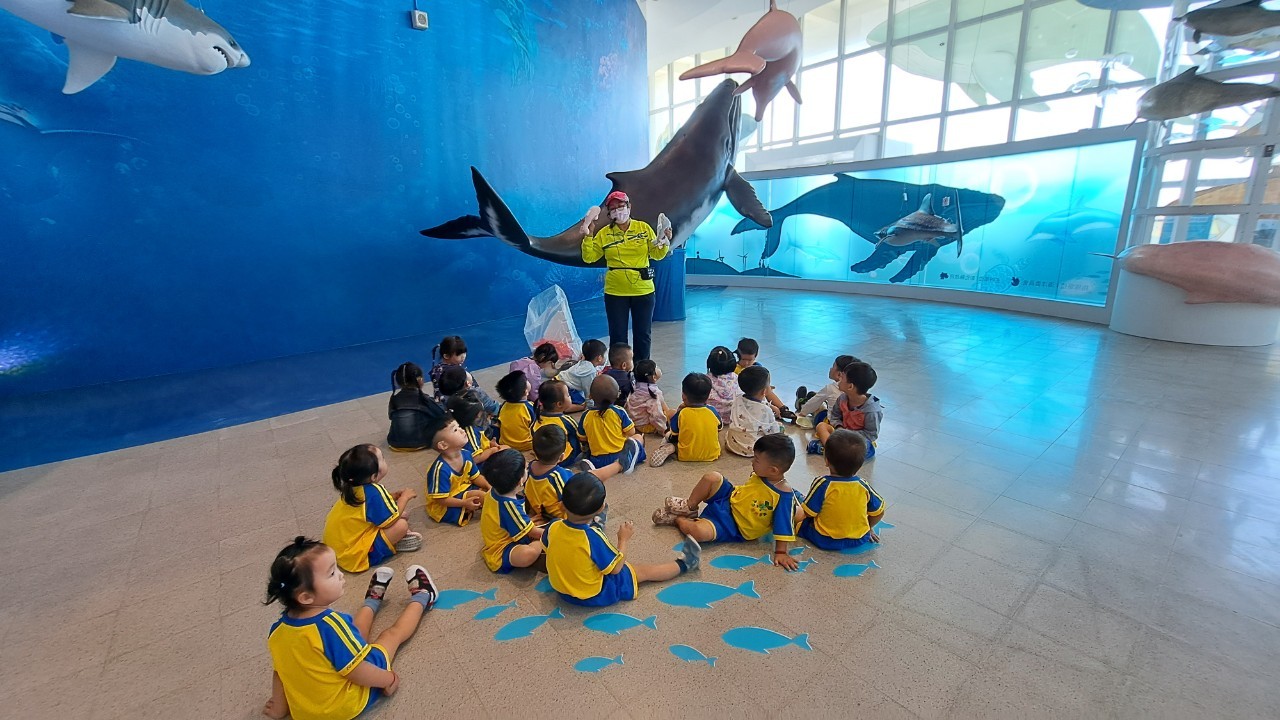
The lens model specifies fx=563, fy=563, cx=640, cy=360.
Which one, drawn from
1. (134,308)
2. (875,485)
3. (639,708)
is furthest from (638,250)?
(134,308)

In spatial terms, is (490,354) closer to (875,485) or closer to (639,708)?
(875,485)

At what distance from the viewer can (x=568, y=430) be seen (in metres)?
3.30

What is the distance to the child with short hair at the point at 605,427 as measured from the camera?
3.27 metres

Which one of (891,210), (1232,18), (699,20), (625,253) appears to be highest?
(699,20)

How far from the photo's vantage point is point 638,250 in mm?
4699

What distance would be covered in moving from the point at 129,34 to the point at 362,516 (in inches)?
197

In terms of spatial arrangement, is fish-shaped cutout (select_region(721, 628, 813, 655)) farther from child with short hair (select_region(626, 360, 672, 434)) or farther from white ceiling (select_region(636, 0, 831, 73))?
white ceiling (select_region(636, 0, 831, 73))

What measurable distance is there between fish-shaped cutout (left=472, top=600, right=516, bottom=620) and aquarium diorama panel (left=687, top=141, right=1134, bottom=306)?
9.20 m

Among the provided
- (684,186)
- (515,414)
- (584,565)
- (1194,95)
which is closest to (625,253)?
(515,414)

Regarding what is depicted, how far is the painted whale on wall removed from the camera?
985cm

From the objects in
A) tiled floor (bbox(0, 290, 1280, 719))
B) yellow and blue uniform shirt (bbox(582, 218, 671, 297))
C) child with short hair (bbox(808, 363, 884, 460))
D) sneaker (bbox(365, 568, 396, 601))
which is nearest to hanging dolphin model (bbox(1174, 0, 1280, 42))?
tiled floor (bbox(0, 290, 1280, 719))

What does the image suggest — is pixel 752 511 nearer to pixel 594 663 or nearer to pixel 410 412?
pixel 594 663

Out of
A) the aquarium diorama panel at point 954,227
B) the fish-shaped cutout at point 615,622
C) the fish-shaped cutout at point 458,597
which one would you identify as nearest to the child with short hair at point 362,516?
the fish-shaped cutout at point 458,597

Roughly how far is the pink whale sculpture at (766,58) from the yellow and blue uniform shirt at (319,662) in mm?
5974
